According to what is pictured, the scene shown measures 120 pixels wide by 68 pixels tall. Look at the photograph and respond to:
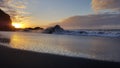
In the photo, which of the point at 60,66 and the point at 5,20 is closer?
the point at 60,66

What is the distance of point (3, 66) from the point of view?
7.05m

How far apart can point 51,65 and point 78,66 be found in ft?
3.15

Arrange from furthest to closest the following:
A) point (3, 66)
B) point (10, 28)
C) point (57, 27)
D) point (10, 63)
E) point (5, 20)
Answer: point (5, 20)
point (10, 28)
point (57, 27)
point (10, 63)
point (3, 66)

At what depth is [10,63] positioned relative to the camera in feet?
24.7

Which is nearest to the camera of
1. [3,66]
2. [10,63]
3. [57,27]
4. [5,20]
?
[3,66]

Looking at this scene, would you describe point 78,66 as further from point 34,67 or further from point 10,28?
point 10,28

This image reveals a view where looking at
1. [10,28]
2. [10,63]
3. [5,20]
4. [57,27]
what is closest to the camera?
[10,63]

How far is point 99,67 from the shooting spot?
7465 mm

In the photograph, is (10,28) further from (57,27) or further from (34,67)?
(34,67)

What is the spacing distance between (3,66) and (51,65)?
1.65 meters

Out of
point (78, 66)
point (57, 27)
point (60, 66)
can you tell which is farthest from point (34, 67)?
point (57, 27)

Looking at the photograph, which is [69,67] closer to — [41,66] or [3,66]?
[41,66]

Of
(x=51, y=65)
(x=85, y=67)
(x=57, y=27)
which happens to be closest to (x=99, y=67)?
(x=85, y=67)

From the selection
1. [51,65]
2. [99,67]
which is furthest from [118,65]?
[51,65]
